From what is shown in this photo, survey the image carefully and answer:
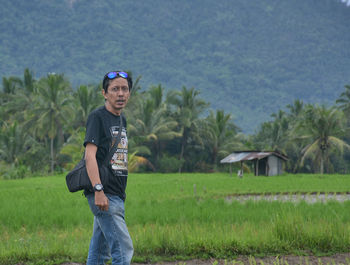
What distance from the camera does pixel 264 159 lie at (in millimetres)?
35094

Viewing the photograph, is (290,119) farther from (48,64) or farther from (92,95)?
(48,64)

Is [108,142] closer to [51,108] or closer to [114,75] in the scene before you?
[114,75]

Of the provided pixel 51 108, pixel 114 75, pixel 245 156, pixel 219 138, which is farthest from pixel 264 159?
pixel 114 75

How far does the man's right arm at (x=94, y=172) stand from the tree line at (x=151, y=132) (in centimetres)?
2738

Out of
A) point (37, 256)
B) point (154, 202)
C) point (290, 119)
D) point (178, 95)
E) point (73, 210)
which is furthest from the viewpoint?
point (290, 119)

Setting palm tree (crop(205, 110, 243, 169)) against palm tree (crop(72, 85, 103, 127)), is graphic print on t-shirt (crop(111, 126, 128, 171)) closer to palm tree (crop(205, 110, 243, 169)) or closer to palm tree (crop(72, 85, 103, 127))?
palm tree (crop(72, 85, 103, 127))

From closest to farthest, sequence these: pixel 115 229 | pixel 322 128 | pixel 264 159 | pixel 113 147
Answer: pixel 115 229
pixel 113 147
pixel 264 159
pixel 322 128

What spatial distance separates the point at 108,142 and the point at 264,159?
3279cm

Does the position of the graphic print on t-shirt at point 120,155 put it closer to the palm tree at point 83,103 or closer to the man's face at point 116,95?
the man's face at point 116,95

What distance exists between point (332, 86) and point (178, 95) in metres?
167

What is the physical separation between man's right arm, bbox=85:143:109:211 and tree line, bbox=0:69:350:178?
27.4 metres

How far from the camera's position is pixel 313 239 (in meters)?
5.69

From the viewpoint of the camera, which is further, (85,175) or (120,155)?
(120,155)

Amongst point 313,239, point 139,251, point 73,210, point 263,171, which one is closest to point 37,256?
point 139,251
